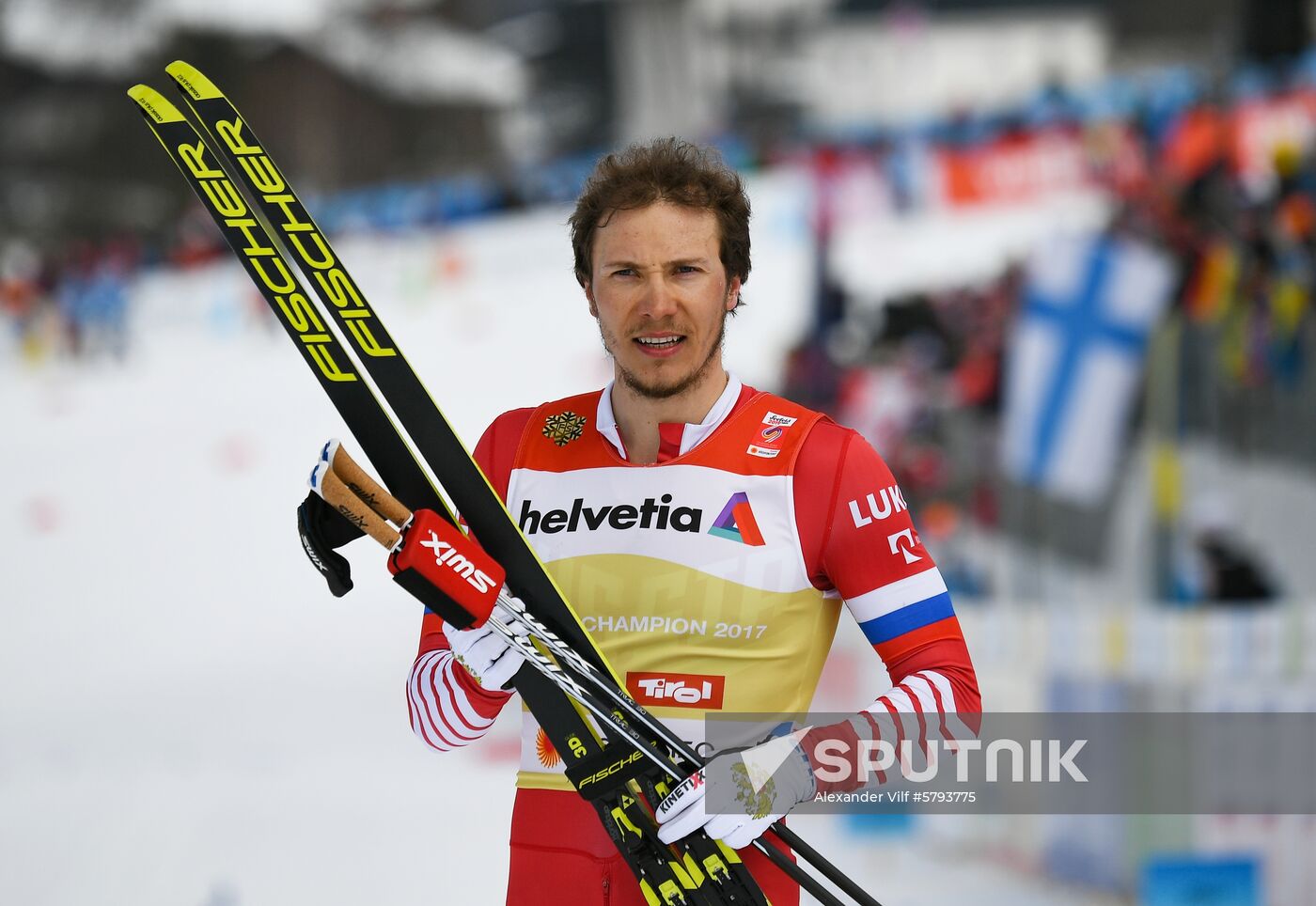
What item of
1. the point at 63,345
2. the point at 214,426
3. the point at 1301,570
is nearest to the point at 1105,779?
the point at 1301,570

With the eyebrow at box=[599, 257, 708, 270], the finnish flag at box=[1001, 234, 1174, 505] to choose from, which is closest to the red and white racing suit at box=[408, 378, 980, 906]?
the eyebrow at box=[599, 257, 708, 270]

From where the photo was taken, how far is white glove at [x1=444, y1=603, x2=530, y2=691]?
190 centimetres

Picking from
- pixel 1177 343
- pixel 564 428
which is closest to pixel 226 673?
pixel 1177 343

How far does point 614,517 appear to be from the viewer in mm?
1996

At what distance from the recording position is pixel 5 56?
120 ft

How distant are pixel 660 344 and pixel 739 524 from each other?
0.27 meters

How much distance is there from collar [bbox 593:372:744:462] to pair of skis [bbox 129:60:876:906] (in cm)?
20

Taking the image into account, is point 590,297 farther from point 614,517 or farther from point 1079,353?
point 1079,353

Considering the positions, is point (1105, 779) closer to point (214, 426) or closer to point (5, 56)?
point (214, 426)

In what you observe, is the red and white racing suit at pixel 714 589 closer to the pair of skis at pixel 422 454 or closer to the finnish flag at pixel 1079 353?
the pair of skis at pixel 422 454

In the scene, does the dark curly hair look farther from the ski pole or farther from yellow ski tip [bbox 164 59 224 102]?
yellow ski tip [bbox 164 59 224 102]

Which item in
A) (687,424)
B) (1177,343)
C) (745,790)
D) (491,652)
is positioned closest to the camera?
(745,790)

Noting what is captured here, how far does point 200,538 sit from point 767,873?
1040cm

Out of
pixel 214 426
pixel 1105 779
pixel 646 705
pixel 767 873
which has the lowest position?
pixel 767 873
